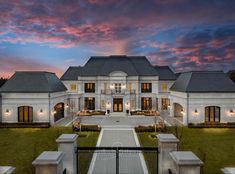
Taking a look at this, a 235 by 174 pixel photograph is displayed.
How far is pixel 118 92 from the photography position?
38219 millimetres

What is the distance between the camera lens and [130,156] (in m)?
15.1

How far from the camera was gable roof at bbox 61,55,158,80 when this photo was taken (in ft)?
134

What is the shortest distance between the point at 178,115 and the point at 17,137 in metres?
24.8

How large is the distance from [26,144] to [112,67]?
84.4 feet

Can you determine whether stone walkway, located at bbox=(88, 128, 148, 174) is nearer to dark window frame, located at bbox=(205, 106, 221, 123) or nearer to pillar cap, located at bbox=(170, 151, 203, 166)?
pillar cap, located at bbox=(170, 151, 203, 166)

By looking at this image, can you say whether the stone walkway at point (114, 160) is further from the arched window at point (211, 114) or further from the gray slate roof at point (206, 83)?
the arched window at point (211, 114)

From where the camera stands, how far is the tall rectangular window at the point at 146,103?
40.4m

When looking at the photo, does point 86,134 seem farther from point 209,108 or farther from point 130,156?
point 209,108

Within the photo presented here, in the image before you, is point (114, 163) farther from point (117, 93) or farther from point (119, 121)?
point (117, 93)

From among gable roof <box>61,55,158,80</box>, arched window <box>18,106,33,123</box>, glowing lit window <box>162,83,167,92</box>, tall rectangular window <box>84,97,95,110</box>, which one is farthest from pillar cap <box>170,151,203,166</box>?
glowing lit window <box>162,83,167,92</box>

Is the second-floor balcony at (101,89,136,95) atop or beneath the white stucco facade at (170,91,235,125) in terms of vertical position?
atop

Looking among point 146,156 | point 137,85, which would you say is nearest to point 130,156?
point 146,156

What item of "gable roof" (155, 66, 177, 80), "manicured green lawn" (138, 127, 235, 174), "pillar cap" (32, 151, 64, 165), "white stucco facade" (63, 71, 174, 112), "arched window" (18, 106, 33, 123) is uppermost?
"gable roof" (155, 66, 177, 80)

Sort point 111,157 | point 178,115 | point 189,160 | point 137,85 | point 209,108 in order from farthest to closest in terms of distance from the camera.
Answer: point 137,85 < point 178,115 < point 209,108 < point 111,157 < point 189,160
